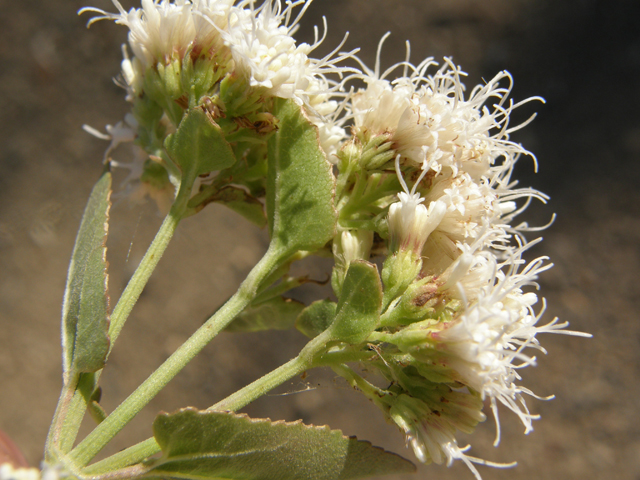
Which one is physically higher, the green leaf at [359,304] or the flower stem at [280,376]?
the green leaf at [359,304]

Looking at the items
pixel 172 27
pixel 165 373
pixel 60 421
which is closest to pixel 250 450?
pixel 165 373

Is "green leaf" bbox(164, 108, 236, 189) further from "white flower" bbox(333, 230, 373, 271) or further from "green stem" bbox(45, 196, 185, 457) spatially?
"white flower" bbox(333, 230, 373, 271)

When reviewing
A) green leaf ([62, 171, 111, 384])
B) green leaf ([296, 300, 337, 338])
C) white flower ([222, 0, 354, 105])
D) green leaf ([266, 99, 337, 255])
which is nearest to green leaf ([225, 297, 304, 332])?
green leaf ([296, 300, 337, 338])

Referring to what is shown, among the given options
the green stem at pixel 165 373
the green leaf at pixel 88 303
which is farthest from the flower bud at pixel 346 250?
the green leaf at pixel 88 303

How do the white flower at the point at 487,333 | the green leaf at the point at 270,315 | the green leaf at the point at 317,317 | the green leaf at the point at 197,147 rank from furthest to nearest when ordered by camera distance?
the green leaf at the point at 270,315, the green leaf at the point at 317,317, the green leaf at the point at 197,147, the white flower at the point at 487,333

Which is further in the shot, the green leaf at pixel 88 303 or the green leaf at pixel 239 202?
the green leaf at pixel 239 202

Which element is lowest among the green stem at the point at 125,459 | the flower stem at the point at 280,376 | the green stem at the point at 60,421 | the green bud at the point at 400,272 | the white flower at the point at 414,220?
the green stem at the point at 60,421

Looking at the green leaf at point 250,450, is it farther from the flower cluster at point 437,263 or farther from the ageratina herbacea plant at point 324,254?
the flower cluster at point 437,263

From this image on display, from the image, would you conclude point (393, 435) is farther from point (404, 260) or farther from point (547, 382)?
point (404, 260)
